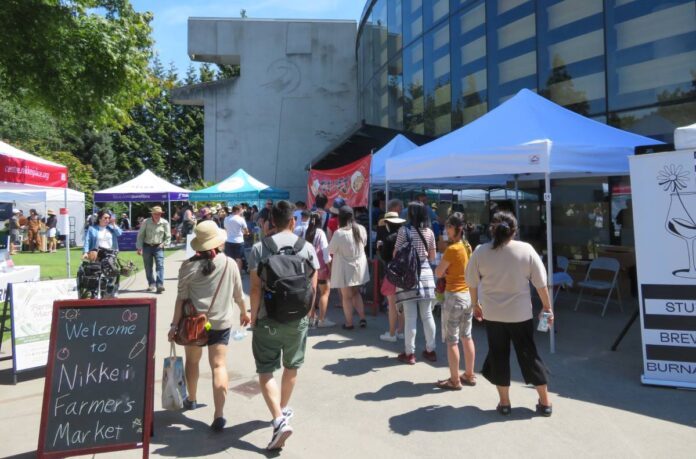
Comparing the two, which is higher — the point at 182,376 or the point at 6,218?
the point at 6,218

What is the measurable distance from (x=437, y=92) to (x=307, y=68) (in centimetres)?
1413

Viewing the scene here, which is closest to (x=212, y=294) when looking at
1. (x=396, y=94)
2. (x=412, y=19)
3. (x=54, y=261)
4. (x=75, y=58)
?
(x=75, y=58)

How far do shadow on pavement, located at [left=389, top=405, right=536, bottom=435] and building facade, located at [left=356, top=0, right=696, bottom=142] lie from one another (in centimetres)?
613

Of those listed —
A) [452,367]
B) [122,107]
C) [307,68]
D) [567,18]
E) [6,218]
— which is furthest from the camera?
[307,68]

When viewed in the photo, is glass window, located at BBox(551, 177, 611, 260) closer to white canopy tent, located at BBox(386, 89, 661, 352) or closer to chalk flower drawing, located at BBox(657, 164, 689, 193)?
white canopy tent, located at BBox(386, 89, 661, 352)

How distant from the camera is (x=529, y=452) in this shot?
3312 mm

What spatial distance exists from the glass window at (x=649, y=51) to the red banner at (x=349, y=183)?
14.6 feet

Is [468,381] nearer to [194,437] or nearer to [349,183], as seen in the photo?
[194,437]

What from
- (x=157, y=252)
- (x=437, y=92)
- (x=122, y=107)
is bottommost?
(x=157, y=252)

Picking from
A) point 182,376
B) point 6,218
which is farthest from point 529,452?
point 6,218

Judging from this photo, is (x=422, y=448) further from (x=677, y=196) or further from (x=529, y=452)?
(x=677, y=196)

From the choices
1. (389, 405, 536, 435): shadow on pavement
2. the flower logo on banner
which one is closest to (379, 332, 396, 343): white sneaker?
(389, 405, 536, 435): shadow on pavement

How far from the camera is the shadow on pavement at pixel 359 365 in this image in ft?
16.4

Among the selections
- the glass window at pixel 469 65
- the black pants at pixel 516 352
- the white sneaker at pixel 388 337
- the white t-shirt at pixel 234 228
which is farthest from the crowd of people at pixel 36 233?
the black pants at pixel 516 352
